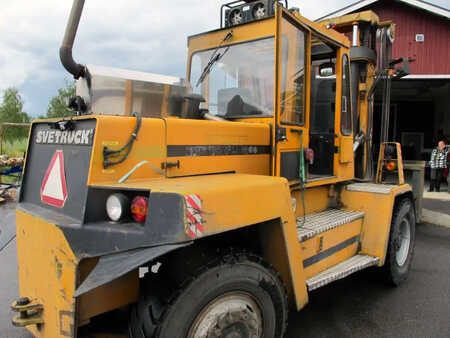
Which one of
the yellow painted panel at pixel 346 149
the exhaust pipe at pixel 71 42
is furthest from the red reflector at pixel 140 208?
the yellow painted panel at pixel 346 149

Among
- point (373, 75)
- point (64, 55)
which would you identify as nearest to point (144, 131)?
point (64, 55)

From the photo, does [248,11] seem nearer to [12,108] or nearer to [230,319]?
[230,319]

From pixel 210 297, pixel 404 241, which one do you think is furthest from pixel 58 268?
pixel 404 241

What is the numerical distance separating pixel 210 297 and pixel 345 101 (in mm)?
2947

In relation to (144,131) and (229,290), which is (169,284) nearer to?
(229,290)

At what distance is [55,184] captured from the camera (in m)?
Result: 2.74

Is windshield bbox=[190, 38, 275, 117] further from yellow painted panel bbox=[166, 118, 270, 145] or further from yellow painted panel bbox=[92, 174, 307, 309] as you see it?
yellow painted panel bbox=[92, 174, 307, 309]

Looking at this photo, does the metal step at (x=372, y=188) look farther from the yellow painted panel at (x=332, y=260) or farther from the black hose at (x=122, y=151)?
the black hose at (x=122, y=151)

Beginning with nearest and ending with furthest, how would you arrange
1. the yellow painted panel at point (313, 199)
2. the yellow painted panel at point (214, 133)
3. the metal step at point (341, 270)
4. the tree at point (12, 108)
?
the yellow painted panel at point (214, 133) → the metal step at point (341, 270) → the yellow painted panel at point (313, 199) → the tree at point (12, 108)

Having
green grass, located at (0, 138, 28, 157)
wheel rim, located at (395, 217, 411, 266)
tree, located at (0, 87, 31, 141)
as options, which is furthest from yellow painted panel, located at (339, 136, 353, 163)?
tree, located at (0, 87, 31, 141)

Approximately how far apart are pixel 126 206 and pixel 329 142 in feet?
8.86

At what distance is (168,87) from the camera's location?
322 cm

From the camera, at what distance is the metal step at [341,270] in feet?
10.6

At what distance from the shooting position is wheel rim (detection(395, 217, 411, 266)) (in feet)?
16.0
